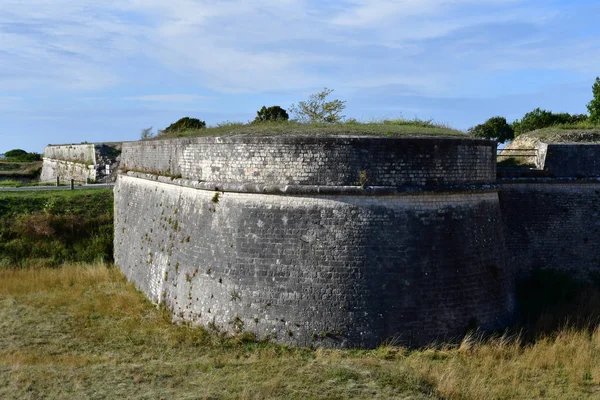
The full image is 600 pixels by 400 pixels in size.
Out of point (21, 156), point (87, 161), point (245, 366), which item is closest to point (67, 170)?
point (87, 161)

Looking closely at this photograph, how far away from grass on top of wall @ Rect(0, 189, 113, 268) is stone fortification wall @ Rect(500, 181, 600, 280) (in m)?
13.0

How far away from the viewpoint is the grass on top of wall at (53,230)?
768 inches

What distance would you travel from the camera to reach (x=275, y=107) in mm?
34156

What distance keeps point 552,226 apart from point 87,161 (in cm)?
2389

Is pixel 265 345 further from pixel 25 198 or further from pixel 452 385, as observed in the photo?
pixel 25 198

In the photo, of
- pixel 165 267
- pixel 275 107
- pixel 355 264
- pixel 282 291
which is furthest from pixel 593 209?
pixel 275 107

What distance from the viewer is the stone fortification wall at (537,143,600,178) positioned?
14.8 meters

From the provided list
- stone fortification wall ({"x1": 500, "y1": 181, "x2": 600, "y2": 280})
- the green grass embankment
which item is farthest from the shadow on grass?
the green grass embankment

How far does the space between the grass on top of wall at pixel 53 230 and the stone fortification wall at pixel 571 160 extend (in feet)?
46.0

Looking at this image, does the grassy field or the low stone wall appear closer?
the low stone wall

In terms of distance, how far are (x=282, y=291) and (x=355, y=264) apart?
4.67 feet

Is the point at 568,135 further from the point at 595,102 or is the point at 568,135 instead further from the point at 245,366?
the point at 595,102

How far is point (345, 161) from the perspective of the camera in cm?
1075

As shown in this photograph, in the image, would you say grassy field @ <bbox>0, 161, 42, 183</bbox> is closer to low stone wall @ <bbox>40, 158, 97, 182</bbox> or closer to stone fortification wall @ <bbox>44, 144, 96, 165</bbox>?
low stone wall @ <bbox>40, 158, 97, 182</bbox>
